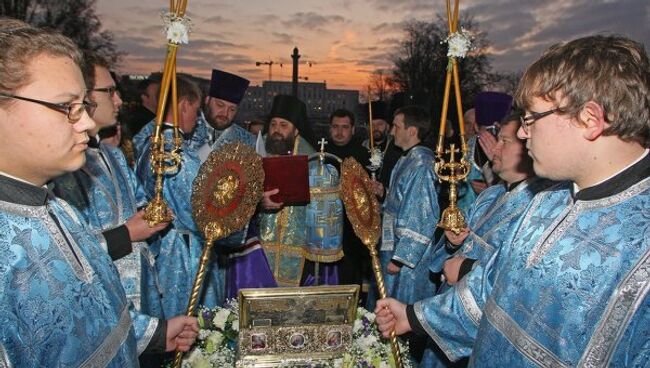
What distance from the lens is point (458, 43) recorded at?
285cm

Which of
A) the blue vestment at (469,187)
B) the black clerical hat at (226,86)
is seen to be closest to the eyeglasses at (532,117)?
the blue vestment at (469,187)

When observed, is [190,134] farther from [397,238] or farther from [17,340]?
[17,340]

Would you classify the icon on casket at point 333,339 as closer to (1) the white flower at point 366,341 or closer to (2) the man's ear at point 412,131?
(1) the white flower at point 366,341

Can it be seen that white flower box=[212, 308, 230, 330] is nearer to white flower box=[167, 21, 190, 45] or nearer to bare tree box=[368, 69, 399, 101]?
white flower box=[167, 21, 190, 45]

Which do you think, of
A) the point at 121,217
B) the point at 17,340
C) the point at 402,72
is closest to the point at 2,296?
the point at 17,340

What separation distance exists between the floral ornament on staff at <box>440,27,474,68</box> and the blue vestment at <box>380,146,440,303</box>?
2.22m

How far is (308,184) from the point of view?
4.72m

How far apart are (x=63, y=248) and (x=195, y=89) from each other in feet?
10.6

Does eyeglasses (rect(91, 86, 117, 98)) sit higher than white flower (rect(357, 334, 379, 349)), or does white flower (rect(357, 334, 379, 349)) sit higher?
eyeglasses (rect(91, 86, 117, 98))

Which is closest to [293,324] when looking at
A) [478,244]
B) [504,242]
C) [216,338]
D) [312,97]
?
[216,338]

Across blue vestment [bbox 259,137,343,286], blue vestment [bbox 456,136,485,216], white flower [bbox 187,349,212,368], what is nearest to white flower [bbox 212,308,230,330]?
white flower [bbox 187,349,212,368]

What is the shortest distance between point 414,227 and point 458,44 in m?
2.36

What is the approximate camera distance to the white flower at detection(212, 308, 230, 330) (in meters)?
2.85

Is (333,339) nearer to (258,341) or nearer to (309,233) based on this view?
(258,341)
